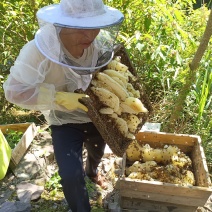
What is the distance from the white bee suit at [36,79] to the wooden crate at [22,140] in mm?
1076

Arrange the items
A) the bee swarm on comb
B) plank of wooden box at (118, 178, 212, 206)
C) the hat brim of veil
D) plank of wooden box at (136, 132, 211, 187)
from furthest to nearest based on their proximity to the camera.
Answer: plank of wooden box at (136, 132, 211, 187), plank of wooden box at (118, 178, 212, 206), the bee swarm on comb, the hat brim of veil

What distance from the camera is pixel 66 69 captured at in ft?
7.39

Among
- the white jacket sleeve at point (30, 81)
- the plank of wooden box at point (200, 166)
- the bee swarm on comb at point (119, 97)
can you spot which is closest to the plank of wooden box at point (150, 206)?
the plank of wooden box at point (200, 166)

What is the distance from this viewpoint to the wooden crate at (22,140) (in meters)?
3.16

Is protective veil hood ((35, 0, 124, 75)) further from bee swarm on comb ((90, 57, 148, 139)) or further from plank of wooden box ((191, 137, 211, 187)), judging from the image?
plank of wooden box ((191, 137, 211, 187))

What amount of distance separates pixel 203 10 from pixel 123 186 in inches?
107

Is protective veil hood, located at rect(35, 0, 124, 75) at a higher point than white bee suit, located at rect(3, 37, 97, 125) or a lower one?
higher

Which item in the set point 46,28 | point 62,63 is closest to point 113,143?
point 62,63

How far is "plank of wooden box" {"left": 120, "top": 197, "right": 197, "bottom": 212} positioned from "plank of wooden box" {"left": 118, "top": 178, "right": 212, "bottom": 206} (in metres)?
0.11

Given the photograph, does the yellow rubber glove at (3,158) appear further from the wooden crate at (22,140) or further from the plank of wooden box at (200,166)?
the plank of wooden box at (200,166)

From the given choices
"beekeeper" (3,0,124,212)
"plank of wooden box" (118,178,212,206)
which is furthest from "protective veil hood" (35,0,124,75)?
"plank of wooden box" (118,178,212,206)

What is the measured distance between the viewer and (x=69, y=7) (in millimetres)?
1989

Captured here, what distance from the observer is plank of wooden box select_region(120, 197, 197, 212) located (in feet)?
8.76

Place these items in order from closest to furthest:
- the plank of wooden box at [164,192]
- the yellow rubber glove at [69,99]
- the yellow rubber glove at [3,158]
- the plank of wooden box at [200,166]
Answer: the yellow rubber glove at [69,99]
the plank of wooden box at [164,192]
the plank of wooden box at [200,166]
the yellow rubber glove at [3,158]
